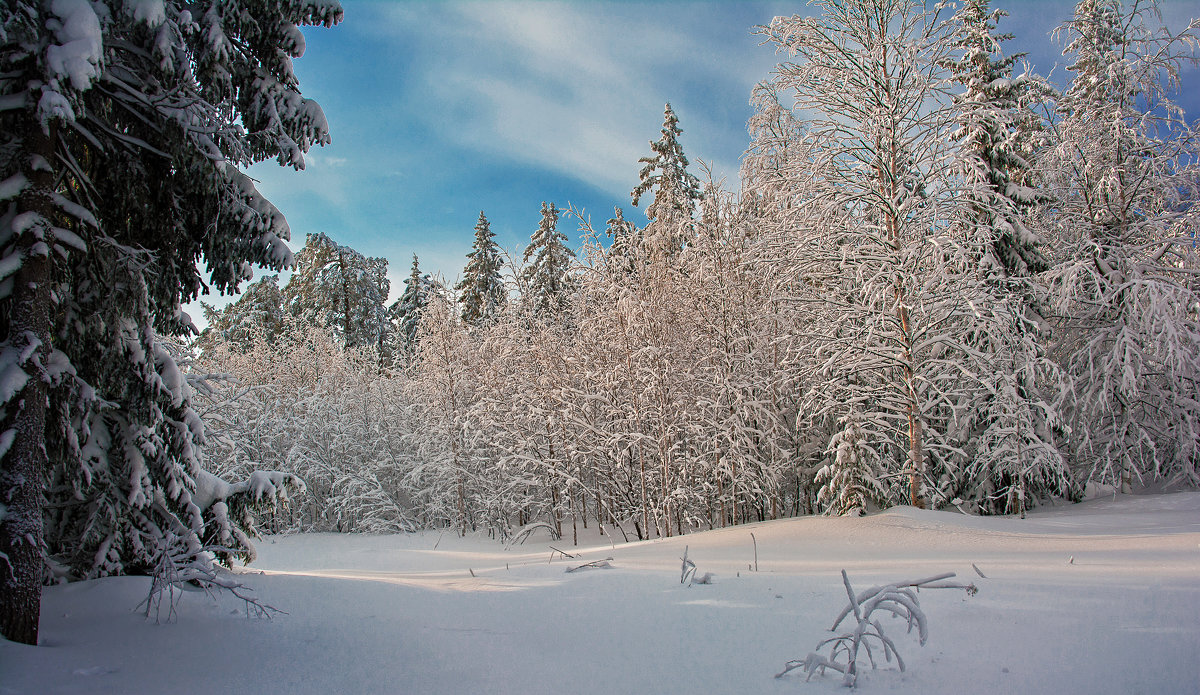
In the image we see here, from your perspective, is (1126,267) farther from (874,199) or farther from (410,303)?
(410,303)

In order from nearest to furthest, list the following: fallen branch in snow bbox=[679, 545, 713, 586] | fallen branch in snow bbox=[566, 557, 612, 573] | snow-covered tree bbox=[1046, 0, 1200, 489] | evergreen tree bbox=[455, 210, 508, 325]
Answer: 1. fallen branch in snow bbox=[679, 545, 713, 586]
2. fallen branch in snow bbox=[566, 557, 612, 573]
3. snow-covered tree bbox=[1046, 0, 1200, 489]
4. evergreen tree bbox=[455, 210, 508, 325]

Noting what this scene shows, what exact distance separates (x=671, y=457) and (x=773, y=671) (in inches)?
313

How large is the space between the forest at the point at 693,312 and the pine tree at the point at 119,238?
2 cm

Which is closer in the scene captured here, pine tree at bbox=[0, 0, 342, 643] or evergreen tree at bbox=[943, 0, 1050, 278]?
pine tree at bbox=[0, 0, 342, 643]

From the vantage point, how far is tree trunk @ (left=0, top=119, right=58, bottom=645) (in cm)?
290

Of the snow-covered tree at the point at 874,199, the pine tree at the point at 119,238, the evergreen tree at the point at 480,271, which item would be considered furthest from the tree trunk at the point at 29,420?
the evergreen tree at the point at 480,271

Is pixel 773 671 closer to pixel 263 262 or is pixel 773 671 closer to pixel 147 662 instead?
pixel 147 662

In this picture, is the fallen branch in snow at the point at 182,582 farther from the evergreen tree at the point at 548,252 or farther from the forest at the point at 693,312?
the evergreen tree at the point at 548,252

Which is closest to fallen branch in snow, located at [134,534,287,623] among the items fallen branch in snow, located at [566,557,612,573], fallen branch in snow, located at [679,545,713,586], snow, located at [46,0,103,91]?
fallen branch in snow, located at [566,557,612,573]

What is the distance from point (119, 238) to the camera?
4121mm

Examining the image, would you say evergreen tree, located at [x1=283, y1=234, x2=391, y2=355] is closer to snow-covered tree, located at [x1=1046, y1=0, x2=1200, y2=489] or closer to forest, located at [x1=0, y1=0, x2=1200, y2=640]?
forest, located at [x1=0, y1=0, x2=1200, y2=640]

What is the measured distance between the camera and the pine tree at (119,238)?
9.95ft

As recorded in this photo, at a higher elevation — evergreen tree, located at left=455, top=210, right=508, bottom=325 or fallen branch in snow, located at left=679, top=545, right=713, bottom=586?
evergreen tree, located at left=455, top=210, right=508, bottom=325

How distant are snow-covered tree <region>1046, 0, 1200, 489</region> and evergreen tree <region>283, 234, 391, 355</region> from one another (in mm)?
27914
